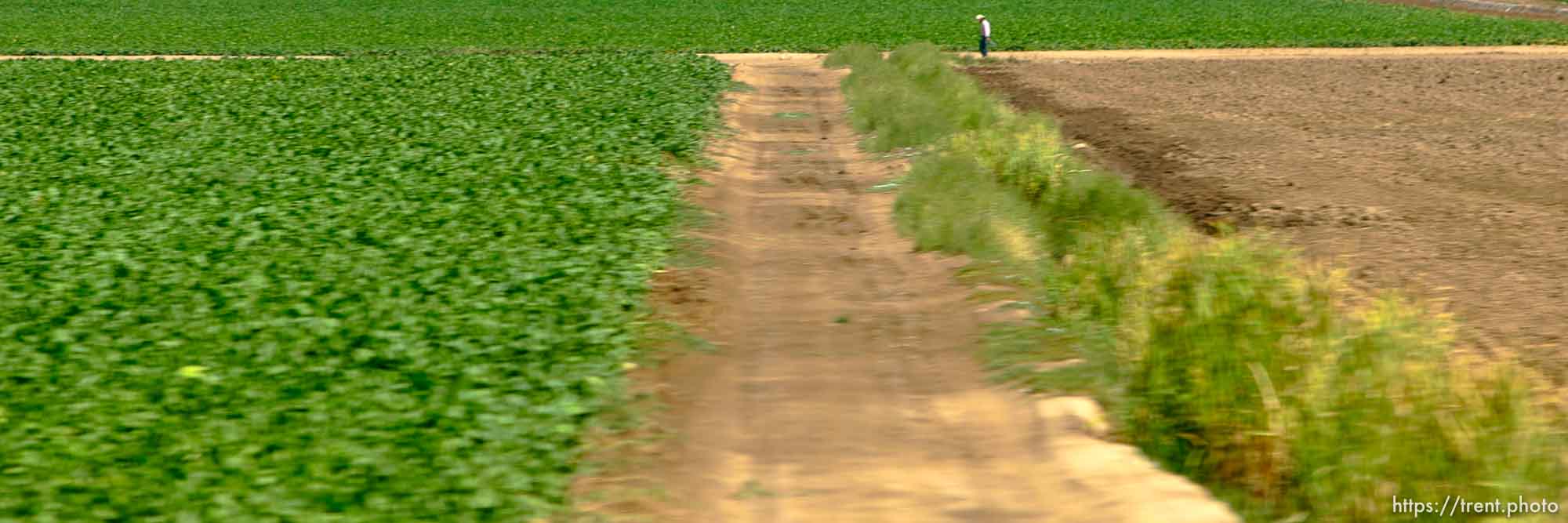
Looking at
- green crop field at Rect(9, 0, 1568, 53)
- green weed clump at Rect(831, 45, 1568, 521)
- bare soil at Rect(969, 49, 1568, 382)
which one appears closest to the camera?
green weed clump at Rect(831, 45, 1568, 521)

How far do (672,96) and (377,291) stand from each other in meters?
14.2

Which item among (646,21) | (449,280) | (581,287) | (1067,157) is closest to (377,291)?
(449,280)

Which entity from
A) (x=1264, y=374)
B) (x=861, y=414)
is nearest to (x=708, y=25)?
(x=861, y=414)

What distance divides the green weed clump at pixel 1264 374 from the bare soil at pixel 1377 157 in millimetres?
1602

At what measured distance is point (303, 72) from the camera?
100 feet

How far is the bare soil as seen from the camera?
11.9m

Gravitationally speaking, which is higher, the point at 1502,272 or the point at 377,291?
the point at 377,291

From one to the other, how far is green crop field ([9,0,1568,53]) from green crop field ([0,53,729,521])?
23.4 m

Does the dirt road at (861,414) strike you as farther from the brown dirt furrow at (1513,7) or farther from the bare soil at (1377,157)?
the brown dirt furrow at (1513,7)

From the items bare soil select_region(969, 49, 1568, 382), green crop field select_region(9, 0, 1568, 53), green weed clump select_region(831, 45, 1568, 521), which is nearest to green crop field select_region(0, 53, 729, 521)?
green weed clump select_region(831, 45, 1568, 521)

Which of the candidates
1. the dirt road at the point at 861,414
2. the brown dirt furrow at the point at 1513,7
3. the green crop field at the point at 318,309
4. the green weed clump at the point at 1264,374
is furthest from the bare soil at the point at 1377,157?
the brown dirt furrow at the point at 1513,7

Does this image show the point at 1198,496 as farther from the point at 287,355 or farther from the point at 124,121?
the point at 124,121

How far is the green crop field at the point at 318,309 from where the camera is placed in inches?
267

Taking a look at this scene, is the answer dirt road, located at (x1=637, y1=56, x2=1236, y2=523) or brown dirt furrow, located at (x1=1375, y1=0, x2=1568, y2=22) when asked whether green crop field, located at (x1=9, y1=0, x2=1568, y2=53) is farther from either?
dirt road, located at (x1=637, y1=56, x2=1236, y2=523)
